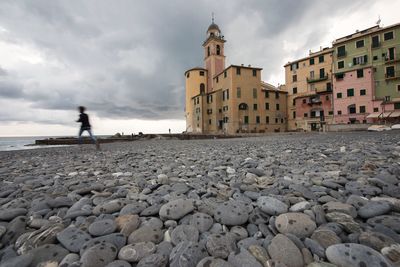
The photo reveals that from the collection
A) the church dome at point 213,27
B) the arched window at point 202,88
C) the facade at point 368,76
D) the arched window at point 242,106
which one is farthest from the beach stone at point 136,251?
the church dome at point 213,27

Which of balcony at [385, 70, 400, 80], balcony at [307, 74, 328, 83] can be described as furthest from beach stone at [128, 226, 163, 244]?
balcony at [307, 74, 328, 83]

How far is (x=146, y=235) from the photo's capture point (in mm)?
1442

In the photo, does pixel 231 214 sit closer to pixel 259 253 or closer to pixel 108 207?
pixel 259 253

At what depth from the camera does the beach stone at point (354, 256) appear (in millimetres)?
1061

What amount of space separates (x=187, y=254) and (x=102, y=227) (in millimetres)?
801

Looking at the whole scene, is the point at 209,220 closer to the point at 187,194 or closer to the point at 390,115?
the point at 187,194

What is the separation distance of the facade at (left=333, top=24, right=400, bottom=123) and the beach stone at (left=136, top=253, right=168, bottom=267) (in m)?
36.3

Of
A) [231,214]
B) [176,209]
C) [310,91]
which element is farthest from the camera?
[310,91]

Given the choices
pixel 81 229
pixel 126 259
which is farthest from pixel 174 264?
pixel 81 229

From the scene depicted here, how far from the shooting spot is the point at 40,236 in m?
1.41

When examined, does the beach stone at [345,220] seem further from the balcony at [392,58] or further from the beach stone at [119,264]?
the balcony at [392,58]

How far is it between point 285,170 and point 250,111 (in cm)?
3583

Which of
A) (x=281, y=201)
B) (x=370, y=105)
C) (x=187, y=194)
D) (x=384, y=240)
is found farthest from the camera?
(x=370, y=105)

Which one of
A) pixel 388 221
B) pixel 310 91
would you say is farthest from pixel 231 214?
pixel 310 91
